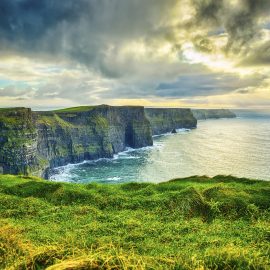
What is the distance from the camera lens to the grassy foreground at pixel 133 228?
796 centimetres

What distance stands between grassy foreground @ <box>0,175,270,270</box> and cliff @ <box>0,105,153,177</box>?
64.6 m

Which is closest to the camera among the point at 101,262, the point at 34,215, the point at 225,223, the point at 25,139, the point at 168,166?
the point at 101,262

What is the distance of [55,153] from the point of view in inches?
4663

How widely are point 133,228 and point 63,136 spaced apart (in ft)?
373

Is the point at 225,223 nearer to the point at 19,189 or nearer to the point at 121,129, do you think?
the point at 19,189

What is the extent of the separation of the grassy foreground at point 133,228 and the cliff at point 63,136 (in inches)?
2543

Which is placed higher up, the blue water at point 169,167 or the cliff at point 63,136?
the cliff at point 63,136

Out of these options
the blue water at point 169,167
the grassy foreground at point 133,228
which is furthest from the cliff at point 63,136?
the grassy foreground at point 133,228

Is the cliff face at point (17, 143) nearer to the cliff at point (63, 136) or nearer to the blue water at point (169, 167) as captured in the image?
the cliff at point (63, 136)

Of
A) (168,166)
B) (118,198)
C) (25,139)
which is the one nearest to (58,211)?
(118,198)

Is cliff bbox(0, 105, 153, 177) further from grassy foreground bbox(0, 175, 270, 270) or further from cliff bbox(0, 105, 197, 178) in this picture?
grassy foreground bbox(0, 175, 270, 270)

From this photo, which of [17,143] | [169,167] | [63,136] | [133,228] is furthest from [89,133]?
[133,228]

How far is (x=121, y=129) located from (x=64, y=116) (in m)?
36.6

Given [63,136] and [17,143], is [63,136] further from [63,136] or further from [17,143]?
[17,143]
